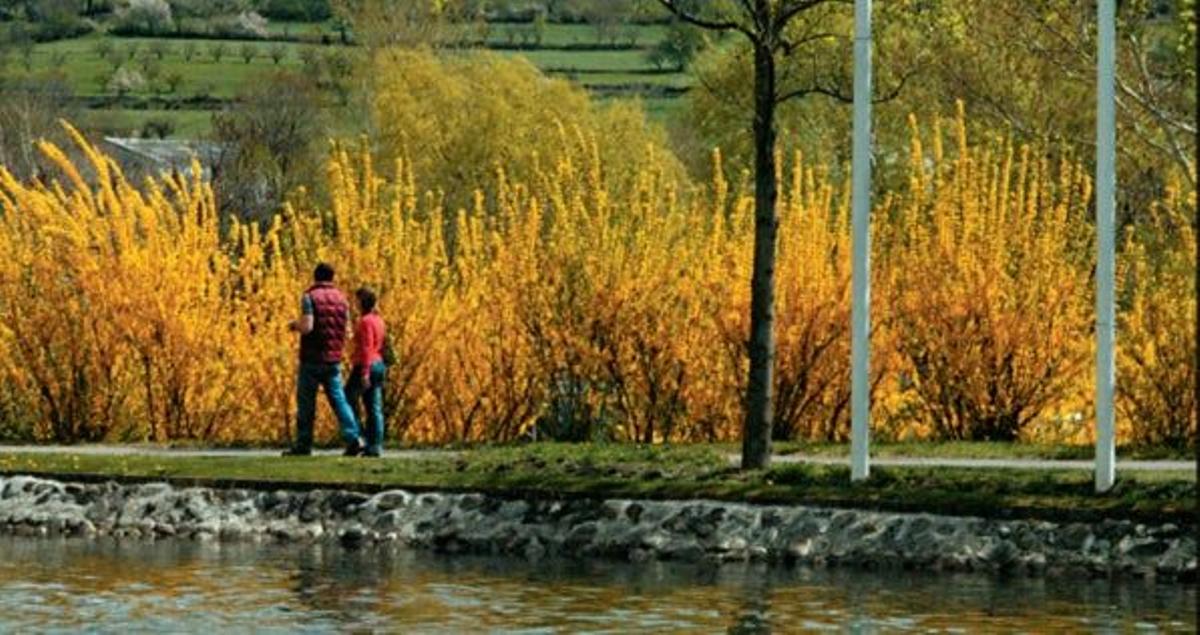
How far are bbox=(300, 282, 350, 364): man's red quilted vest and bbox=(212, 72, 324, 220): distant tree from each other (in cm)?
5254

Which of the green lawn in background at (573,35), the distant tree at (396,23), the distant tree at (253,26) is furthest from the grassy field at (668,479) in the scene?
the distant tree at (253,26)

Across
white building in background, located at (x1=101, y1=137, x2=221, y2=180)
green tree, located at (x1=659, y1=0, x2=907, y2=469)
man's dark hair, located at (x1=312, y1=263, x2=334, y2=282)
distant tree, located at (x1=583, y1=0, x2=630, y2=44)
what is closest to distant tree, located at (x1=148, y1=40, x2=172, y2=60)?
distant tree, located at (x1=583, y1=0, x2=630, y2=44)

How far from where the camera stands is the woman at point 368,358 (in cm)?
3003

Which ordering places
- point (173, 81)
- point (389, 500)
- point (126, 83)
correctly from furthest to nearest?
point (126, 83) → point (173, 81) → point (389, 500)

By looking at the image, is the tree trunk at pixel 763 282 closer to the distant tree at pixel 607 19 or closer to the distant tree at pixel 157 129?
the distant tree at pixel 157 129

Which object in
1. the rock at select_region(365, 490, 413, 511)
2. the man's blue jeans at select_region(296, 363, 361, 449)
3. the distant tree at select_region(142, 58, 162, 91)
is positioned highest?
the distant tree at select_region(142, 58, 162, 91)

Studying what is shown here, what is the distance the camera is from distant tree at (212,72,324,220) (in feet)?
300

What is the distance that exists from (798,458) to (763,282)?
103 inches

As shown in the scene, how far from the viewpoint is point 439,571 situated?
2370 centimetres

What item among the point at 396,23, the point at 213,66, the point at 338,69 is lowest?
the point at 396,23

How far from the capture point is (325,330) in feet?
98.2

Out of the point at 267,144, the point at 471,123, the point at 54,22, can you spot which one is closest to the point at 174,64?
the point at 54,22

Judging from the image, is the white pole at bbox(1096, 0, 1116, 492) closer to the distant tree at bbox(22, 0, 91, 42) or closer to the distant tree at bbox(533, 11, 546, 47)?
the distant tree at bbox(533, 11, 546, 47)

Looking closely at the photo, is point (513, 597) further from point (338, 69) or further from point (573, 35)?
point (573, 35)
